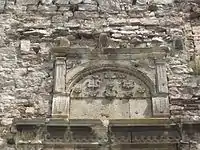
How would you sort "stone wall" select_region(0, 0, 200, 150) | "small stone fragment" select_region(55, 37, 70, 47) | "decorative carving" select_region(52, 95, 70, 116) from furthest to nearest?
1. "small stone fragment" select_region(55, 37, 70, 47)
2. "stone wall" select_region(0, 0, 200, 150)
3. "decorative carving" select_region(52, 95, 70, 116)

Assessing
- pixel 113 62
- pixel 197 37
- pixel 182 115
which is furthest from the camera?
pixel 197 37

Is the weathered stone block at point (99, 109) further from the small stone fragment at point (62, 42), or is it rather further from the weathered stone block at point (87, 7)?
the weathered stone block at point (87, 7)

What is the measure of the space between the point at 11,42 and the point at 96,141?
85.8 inches

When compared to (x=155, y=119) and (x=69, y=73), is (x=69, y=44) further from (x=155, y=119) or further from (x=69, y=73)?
(x=155, y=119)

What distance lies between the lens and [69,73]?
6.26m

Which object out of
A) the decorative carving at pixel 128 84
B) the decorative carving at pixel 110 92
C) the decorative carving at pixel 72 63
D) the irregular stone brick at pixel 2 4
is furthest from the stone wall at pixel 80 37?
the decorative carving at pixel 110 92

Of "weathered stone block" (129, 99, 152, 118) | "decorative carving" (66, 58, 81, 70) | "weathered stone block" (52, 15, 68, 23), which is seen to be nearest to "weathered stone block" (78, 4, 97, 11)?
"weathered stone block" (52, 15, 68, 23)

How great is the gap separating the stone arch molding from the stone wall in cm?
16

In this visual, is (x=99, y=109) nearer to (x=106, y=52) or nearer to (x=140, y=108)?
(x=140, y=108)

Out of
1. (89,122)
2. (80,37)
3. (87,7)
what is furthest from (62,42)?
(89,122)

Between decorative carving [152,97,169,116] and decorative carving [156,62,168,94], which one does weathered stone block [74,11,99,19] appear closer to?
decorative carving [156,62,168,94]

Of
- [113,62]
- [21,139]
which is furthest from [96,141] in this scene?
[113,62]

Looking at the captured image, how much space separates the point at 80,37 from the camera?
6.84 meters

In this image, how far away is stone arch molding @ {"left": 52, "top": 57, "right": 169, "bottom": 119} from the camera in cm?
595
